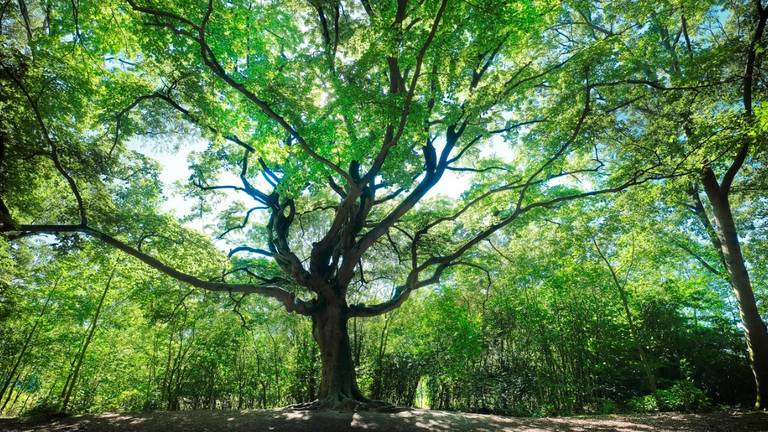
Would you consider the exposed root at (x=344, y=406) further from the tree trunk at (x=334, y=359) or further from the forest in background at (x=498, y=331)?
the forest in background at (x=498, y=331)

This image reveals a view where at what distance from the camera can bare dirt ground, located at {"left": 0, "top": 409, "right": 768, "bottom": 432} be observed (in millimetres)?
4727

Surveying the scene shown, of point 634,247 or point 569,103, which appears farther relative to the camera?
point 634,247

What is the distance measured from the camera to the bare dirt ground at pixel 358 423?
15.5 ft

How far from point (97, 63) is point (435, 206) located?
715cm

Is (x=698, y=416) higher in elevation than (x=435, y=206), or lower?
lower

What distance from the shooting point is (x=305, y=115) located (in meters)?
5.29

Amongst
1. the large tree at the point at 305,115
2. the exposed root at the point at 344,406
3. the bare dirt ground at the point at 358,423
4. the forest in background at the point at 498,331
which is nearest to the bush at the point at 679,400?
the forest in background at the point at 498,331

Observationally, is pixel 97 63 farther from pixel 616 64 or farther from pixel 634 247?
pixel 634 247

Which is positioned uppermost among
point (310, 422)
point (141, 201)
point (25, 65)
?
point (25, 65)

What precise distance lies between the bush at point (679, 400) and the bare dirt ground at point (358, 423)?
76cm

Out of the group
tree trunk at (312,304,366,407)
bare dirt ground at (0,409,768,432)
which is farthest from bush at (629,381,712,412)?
tree trunk at (312,304,366,407)

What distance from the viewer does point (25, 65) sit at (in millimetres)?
4941

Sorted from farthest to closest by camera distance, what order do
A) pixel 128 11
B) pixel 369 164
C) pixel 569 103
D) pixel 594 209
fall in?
pixel 594 209 → pixel 369 164 → pixel 569 103 → pixel 128 11

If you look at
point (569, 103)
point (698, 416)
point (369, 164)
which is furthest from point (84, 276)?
point (698, 416)
